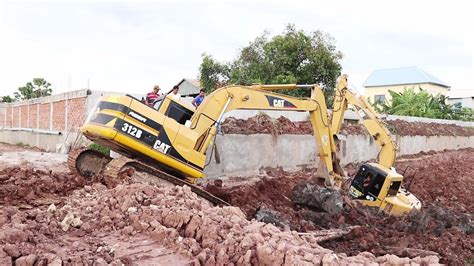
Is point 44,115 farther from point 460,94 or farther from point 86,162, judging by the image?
point 460,94

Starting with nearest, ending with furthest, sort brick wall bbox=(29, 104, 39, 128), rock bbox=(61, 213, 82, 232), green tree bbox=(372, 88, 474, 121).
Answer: rock bbox=(61, 213, 82, 232) → brick wall bbox=(29, 104, 39, 128) → green tree bbox=(372, 88, 474, 121)

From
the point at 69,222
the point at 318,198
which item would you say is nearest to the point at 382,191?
the point at 318,198

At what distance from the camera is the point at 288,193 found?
9.31m

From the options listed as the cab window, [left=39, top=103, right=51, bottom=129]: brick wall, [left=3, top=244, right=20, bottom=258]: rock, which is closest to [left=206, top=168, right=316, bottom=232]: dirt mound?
the cab window

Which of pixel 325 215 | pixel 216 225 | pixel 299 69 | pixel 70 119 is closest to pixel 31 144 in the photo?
pixel 70 119

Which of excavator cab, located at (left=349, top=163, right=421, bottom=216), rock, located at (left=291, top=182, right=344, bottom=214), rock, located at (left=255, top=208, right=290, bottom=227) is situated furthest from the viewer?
excavator cab, located at (left=349, top=163, right=421, bottom=216)

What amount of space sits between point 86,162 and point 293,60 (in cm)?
1761

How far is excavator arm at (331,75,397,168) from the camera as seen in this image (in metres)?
8.51

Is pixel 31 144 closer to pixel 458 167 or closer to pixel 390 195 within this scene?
pixel 390 195

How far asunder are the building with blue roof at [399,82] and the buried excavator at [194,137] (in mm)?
42138

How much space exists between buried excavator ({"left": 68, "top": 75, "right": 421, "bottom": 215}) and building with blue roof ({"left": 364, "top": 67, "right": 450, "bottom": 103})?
4214 cm

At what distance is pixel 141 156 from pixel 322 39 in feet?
63.0

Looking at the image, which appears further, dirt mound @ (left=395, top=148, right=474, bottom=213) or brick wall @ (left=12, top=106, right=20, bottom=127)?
brick wall @ (left=12, top=106, right=20, bottom=127)

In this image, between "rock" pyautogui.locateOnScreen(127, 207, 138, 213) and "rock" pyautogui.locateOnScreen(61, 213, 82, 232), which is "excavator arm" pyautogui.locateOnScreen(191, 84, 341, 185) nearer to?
"rock" pyautogui.locateOnScreen(127, 207, 138, 213)
